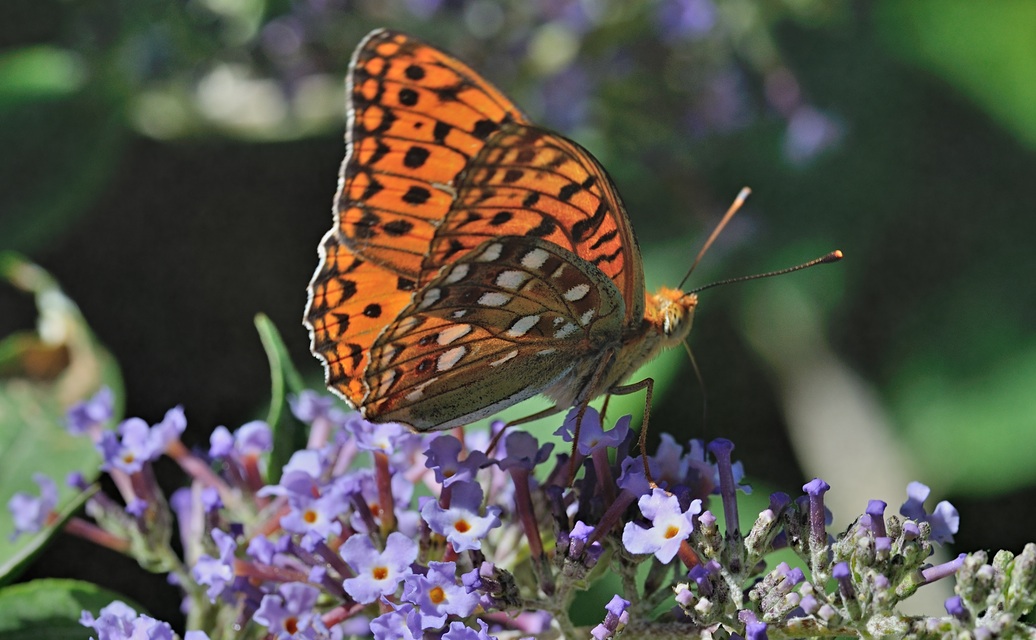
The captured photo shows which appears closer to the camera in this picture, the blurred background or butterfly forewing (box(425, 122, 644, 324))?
butterfly forewing (box(425, 122, 644, 324))

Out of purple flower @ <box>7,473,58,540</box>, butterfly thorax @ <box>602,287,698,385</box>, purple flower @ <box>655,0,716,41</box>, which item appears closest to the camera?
butterfly thorax @ <box>602,287,698,385</box>

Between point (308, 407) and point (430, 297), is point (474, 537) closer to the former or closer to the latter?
point (430, 297)

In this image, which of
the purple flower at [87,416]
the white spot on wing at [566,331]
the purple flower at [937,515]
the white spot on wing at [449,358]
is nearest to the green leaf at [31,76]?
the purple flower at [87,416]

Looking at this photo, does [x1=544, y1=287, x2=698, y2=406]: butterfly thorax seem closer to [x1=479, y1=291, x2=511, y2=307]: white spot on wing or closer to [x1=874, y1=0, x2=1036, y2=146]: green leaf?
[x1=479, y1=291, x2=511, y2=307]: white spot on wing

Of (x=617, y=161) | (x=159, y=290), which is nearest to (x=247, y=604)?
(x=617, y=161)

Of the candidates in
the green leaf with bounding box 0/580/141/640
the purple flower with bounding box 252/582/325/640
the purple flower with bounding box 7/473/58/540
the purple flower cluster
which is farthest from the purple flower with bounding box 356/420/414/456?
the purple flower with bounding box 7/473/58/540
